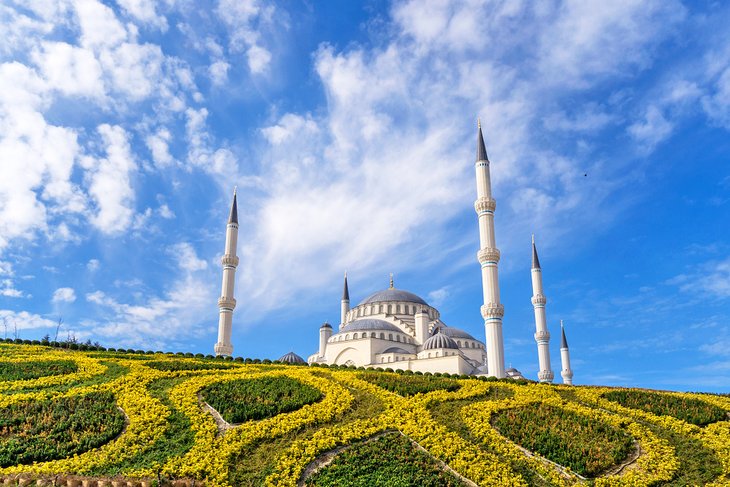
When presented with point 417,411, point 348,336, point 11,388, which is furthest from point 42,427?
point 348,336

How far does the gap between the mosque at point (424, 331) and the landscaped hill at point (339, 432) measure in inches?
498

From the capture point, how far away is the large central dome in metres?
57.8

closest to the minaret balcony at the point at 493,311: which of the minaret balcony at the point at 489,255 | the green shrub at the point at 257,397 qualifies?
the minaret balcony at the point at 489,255

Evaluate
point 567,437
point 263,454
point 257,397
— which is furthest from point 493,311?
point 263,454

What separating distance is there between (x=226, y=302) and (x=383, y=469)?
29.4 metres

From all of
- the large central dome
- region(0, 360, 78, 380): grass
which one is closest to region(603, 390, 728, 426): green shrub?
region(0, 360, 78, 380): grass

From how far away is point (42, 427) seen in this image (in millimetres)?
16188

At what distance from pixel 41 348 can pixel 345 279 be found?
136 ft

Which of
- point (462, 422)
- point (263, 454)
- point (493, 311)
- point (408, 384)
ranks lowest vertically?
point (263, 454)

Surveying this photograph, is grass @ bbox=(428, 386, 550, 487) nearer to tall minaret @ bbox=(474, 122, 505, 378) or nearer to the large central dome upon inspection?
tall minaret @ bbox=(474, 122, 505, 378)

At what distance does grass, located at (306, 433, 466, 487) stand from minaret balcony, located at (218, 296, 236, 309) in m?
28.0

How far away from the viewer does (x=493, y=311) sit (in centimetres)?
3316

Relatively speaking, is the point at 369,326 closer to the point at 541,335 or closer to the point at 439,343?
the point at 439,343

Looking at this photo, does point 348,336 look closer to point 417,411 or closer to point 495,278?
point 495,278
